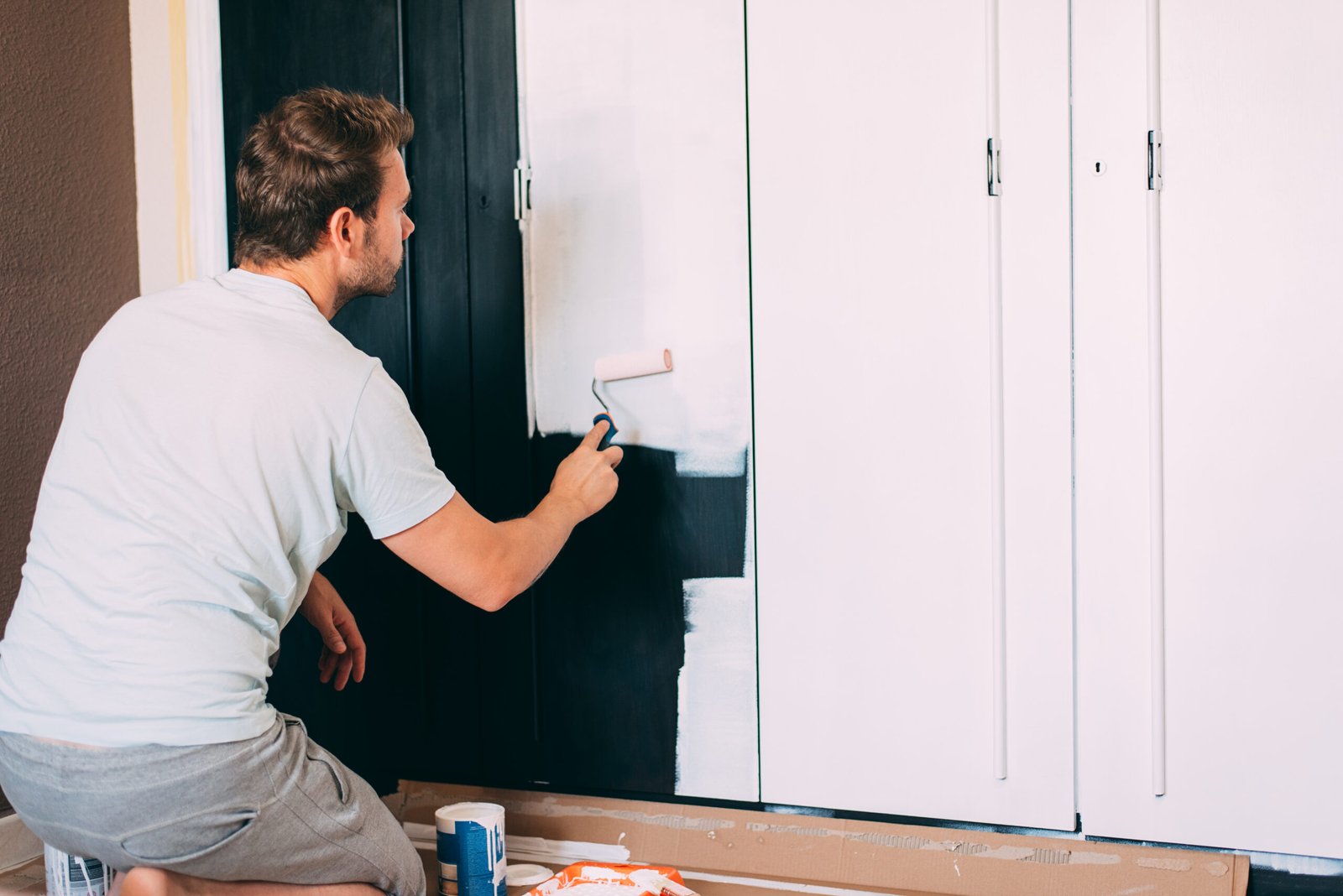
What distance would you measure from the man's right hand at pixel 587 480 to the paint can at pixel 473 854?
0.52 metres

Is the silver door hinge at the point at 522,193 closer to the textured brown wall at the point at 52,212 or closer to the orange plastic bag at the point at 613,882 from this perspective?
the textured brown wall at the point at 52,212

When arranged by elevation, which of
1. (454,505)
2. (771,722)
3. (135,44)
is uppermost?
(135,44)

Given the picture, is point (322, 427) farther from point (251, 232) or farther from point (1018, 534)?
point (1018, 534)

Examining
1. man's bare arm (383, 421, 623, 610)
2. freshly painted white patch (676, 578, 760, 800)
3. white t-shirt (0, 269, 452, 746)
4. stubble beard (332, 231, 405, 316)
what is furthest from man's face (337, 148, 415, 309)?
freshly painted white patch (676, 578, 760, 800)

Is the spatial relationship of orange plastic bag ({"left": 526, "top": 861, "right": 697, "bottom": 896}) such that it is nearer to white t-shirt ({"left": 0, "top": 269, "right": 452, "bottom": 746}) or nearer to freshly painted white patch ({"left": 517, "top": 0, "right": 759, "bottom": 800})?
freshly painted white patch ({"left": 517, "top": 0, "right": 759, "bottom": 800})

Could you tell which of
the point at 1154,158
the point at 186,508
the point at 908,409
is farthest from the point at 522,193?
the point at 1154,158

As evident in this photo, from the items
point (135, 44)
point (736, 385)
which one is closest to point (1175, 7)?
point (736, 385)

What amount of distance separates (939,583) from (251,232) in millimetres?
1162

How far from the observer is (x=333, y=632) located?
5.36 ft

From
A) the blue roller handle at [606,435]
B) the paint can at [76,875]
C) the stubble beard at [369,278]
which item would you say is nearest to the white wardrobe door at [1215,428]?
the blue roller handle at [606,435]

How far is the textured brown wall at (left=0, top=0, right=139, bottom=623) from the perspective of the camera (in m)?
1.92

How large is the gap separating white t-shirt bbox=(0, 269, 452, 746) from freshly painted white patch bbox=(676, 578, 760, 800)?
721 millimetres

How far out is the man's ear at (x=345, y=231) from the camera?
4.63 ft

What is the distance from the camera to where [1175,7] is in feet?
5.16
